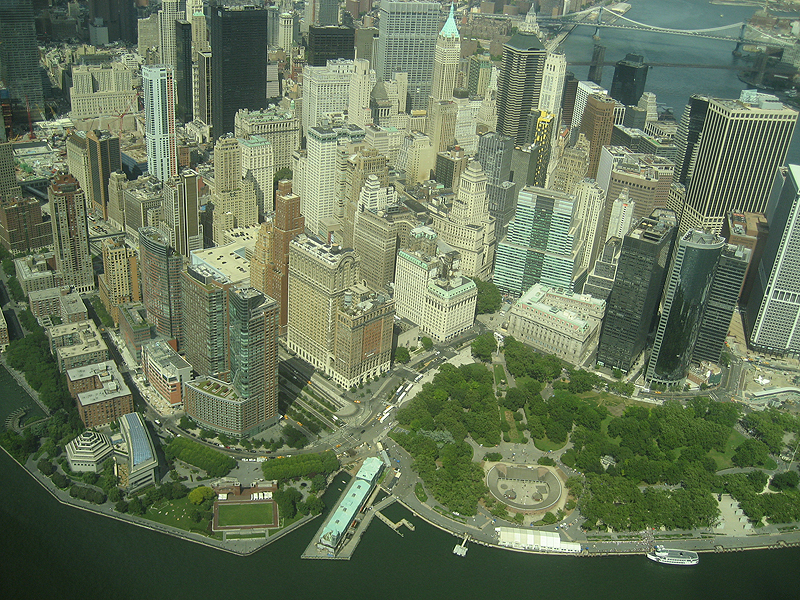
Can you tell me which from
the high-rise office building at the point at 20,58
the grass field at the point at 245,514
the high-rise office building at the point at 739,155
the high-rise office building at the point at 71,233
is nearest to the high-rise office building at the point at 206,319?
the grass field at the point at 245,514

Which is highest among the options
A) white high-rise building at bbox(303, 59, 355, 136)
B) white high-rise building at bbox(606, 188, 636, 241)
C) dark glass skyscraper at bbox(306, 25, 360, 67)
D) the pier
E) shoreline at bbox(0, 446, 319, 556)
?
dark glass skyscraper at bbox(306, 25, 360, 67)

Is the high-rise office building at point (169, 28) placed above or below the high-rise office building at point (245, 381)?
above

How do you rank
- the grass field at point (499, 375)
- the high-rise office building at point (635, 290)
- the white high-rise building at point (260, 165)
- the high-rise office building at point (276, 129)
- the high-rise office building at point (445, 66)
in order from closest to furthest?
the high-rise office building at point (635, 290) → the grass field at point (499, 375) → the white high-rise building at point (260, 165) → the high-rise office building at point (276, 129) → the high-rise office building at point (445, 66)

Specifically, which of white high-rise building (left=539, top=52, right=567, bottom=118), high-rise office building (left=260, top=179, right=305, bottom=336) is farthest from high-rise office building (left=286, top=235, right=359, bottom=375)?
white high-rise building (left=539, top=52, right=567, bottom=118)

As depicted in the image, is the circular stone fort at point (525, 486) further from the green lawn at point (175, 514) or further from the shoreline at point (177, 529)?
the green lawn at point (175, 514)

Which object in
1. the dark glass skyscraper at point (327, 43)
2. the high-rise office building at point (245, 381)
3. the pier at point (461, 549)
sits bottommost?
the pier at point (461, 549)

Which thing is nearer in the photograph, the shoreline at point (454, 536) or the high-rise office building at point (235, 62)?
the shoreline at point (454, 536)

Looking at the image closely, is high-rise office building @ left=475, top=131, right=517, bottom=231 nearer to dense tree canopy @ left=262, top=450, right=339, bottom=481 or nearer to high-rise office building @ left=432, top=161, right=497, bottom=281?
high-rise office building @ left=432, top=161, right=497, bottom=281
